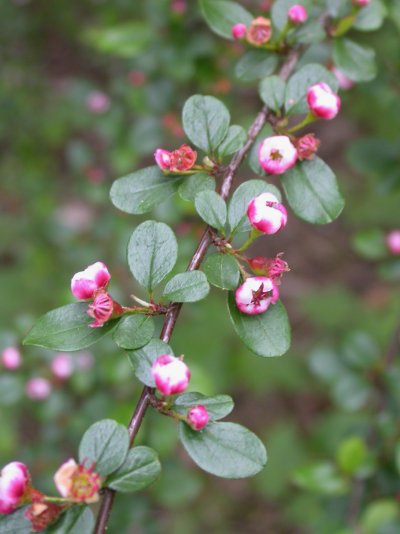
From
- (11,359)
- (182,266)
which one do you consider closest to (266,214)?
(182,266)

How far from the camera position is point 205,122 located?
Result: 114 cm

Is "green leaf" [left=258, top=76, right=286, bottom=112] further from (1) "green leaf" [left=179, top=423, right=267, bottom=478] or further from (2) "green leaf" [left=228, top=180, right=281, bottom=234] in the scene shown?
(1) "green leaf" [left=179, top=423, right=267, bottom=478]

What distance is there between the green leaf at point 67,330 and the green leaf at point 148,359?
70 millimetres

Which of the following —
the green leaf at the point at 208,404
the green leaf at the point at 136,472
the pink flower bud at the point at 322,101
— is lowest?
the green leaf at the point at 136,472

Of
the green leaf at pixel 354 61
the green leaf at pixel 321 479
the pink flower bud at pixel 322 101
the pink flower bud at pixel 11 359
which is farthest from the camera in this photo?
the pink flower bud at pixel 11 359

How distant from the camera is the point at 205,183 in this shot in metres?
1.08

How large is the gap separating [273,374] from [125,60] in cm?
163

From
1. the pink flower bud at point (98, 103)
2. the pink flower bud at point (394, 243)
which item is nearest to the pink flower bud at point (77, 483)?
the pink flower bud at point (394, 243)

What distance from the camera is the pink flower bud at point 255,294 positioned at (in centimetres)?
96

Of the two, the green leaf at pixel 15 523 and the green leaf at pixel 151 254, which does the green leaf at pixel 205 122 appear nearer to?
the green leaf at pixel 151 254

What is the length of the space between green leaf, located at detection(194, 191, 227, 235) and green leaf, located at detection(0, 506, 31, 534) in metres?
0.51

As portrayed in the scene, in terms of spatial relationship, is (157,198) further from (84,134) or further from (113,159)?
(84,134)

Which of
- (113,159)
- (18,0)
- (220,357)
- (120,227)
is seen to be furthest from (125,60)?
(220,357)

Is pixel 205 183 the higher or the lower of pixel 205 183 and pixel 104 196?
the higher
